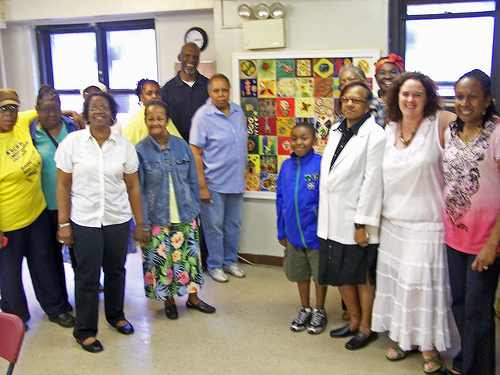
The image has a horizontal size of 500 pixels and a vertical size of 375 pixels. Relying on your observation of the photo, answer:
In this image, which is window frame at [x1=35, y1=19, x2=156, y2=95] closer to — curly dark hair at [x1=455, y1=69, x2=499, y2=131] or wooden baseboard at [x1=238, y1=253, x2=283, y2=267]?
wooden baseboard at [x1=238, y1=253, x2=283, y2=267]

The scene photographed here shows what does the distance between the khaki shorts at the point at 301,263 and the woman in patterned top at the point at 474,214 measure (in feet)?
2.79

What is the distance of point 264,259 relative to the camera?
444 centimetres

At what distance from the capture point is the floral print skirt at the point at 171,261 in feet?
10.8

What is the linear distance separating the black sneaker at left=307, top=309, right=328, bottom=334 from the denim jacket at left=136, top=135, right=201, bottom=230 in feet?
3.38

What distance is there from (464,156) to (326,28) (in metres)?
1.93

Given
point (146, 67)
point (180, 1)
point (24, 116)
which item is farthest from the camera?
point (146, 67)

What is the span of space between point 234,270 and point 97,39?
9.88ft

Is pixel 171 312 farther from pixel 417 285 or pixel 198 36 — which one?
pixel 198 36

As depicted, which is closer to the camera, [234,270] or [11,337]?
[11,337]

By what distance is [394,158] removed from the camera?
263cm

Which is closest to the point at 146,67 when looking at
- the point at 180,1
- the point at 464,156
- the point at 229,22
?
the point at 180,1

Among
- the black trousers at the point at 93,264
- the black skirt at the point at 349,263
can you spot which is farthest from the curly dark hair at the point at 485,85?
the black trousers at the point at 93,264

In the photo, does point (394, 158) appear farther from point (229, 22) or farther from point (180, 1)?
point (180, 1)

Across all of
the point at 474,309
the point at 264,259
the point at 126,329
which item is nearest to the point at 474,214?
the point at 474,309
